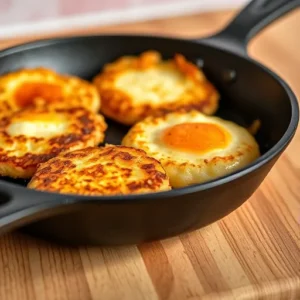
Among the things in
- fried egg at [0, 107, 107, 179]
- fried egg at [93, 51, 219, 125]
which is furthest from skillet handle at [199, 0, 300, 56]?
fried egg at [0, 107, 107, 179]

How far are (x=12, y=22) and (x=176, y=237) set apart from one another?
1392 mm

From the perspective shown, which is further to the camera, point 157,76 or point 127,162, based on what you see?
point 157,76

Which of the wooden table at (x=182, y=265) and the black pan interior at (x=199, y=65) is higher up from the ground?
the black pan interior at (x=199, y=65)

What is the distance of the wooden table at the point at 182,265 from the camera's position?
4.14 feet

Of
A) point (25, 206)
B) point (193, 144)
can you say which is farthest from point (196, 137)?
point (25, 206)

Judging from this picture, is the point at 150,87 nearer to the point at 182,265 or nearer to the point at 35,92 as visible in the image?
the point at 35,92

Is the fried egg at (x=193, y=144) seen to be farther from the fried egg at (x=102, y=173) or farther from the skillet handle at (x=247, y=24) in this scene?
the skillet handle at (x=247, y=24)

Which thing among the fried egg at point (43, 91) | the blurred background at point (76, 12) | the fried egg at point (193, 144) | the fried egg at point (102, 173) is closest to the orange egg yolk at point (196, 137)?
the fried egg at point (193, 144)

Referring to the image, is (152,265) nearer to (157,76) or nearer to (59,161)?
(59,161)

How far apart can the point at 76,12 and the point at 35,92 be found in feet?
2.68

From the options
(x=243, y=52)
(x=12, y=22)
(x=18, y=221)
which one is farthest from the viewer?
(x=12, y=22)

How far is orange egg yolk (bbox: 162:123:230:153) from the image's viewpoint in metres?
1.52

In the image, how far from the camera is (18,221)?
3.65 ft

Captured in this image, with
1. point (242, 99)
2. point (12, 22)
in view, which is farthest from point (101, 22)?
point (242, 99)
